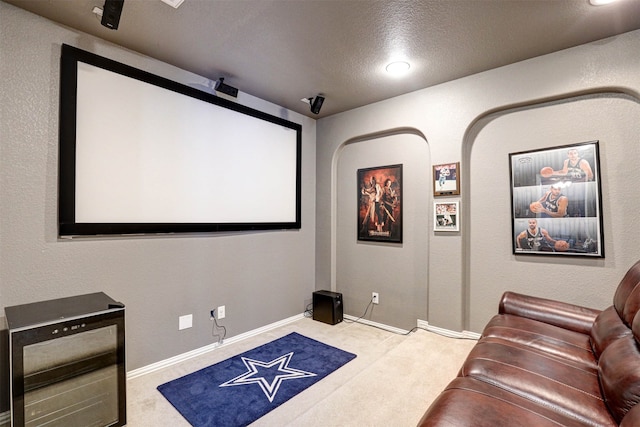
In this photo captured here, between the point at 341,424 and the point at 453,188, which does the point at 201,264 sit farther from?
the point at 453,188

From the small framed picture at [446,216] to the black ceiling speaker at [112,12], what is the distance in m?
2.97

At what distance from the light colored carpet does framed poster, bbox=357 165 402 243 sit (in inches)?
45.3

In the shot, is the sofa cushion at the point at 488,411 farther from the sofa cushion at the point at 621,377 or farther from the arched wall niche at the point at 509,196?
the arched wall niche at the point at 509,196

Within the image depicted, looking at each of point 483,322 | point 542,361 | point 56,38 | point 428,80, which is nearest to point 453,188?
point 428,80

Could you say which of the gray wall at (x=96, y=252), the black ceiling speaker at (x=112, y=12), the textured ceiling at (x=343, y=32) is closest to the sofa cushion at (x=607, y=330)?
the textured ceiling at (x=343, y=32)

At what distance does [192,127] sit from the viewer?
2.82 meters

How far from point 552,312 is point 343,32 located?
8.26ft

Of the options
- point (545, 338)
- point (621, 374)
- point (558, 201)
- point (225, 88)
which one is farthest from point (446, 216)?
point (225, 88)

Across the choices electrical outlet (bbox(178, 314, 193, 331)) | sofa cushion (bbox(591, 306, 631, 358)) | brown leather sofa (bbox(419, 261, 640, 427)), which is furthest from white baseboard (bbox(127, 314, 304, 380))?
sofa cushion (bbox(591, 306, 631, 358))

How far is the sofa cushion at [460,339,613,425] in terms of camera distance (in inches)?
48.8

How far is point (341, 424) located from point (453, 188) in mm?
2269

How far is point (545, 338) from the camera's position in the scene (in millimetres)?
1841

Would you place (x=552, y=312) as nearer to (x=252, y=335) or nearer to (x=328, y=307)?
(x=328, y=307)

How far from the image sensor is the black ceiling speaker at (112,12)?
1.82 meters
